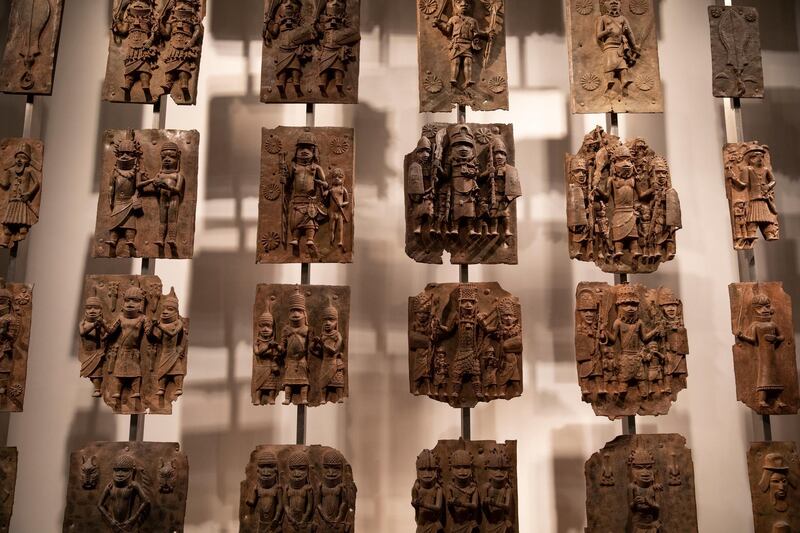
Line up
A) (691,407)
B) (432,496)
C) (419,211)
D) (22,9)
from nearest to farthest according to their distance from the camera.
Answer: (432,496) < (419,211) < (22,9) < (691,407)

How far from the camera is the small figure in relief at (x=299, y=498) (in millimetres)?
4582

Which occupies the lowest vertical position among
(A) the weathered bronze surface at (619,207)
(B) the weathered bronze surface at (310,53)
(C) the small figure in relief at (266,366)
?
(C) the small figure in relief at (266,366)

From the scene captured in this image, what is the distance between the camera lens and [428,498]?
15.2 ft

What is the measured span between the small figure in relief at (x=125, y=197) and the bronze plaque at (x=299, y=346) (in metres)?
0.93

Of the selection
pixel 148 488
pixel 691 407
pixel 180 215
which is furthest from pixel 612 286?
pixel 148 488

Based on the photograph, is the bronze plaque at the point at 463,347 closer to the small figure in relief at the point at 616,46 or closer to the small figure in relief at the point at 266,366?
the small figure in relief at the point at 266,366

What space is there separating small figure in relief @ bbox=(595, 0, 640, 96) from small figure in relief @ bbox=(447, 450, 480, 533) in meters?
2.68

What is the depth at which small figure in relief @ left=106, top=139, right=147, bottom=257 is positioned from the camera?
4.93 metres

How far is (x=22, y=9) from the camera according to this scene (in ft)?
17.5

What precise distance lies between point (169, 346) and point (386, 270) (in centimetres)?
179

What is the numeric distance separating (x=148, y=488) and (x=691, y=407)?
393 cm

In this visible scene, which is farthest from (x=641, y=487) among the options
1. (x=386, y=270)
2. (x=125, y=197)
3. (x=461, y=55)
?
(x=125, y=197)

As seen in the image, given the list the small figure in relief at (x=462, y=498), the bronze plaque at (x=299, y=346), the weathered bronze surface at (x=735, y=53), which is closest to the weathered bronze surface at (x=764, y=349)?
the weathered bronze surface at (x=735, y=53)

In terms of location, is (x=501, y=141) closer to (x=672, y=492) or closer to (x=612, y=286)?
(x=612, y=286)
